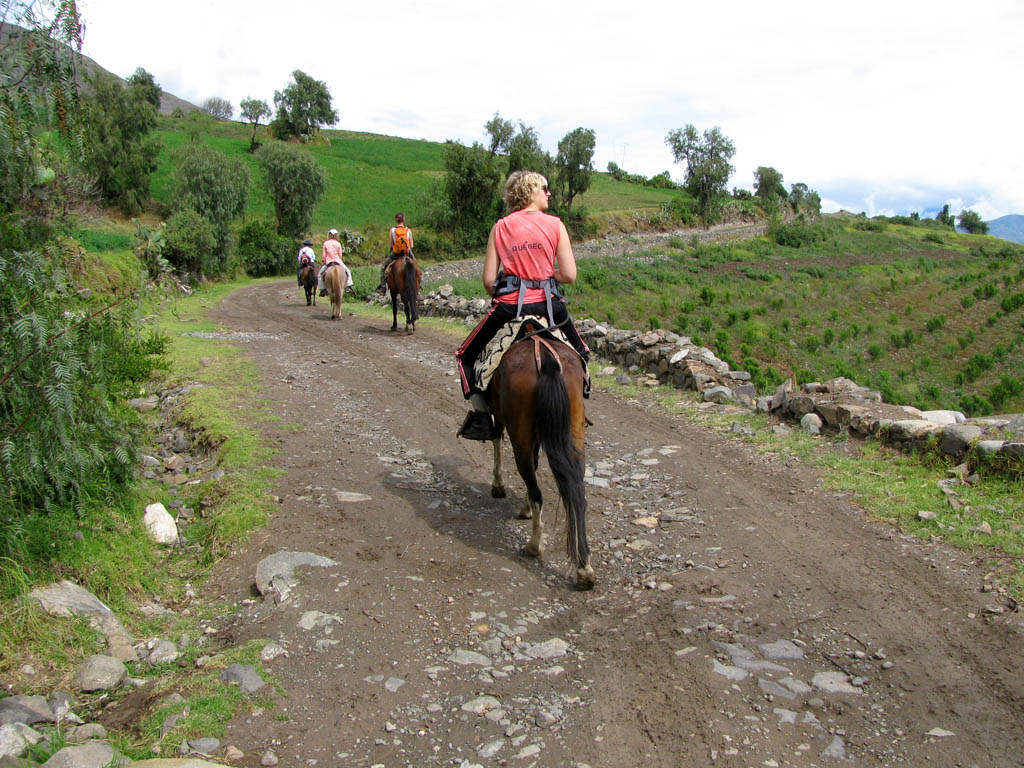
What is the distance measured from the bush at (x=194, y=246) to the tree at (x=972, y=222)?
13265 cm

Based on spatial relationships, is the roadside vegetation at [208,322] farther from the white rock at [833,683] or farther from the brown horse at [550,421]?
the brown horse at [550,421]

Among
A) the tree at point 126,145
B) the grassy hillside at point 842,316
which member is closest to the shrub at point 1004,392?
the grassy hillside at point 842,316

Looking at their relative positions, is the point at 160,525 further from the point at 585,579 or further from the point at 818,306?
the point at 818,306

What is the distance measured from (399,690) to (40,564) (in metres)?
2.26

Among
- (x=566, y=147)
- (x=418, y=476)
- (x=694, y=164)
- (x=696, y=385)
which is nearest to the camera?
(x=418, y=476)

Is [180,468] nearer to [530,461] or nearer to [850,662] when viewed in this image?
[530,461]

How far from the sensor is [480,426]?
18.9 ft

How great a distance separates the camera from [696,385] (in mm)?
9555

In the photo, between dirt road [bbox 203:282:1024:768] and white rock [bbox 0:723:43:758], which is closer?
white rock [bbox 0:723:43:758]

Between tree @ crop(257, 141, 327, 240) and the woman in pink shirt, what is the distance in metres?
41.3

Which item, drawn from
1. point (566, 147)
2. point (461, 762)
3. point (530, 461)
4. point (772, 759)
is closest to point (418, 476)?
point (530, 461)

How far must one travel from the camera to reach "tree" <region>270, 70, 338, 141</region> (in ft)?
278

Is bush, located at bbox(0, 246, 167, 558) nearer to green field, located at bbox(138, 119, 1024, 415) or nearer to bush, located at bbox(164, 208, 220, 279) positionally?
green field, located at bbox(138, 119, 1024, 415)

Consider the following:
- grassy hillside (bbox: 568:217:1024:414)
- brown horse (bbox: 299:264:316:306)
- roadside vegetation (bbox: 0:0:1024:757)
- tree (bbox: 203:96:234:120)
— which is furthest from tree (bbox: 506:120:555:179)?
tree (bbox: 203:96:234:120)
